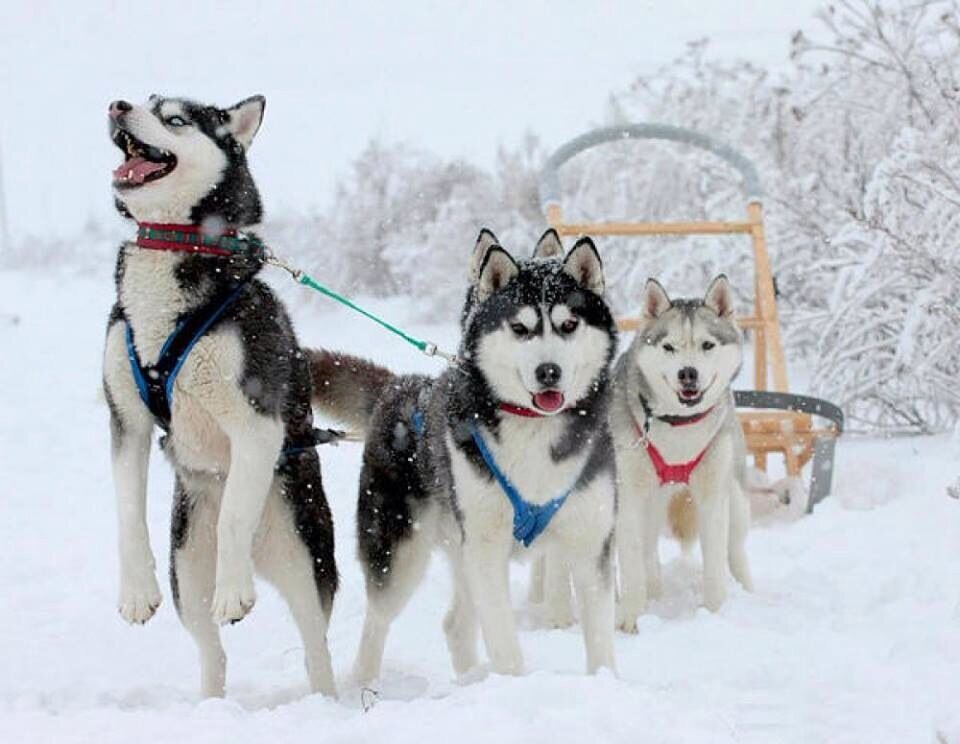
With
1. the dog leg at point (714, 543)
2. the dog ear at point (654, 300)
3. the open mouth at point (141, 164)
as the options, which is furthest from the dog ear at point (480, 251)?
the dog leg at point (714, 543)

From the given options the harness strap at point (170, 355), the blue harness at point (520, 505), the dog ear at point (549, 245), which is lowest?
the blue harness at point (520, 505)

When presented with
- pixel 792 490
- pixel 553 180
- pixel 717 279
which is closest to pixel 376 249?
pixel 553 180

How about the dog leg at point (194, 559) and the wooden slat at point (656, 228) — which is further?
the wooden slat at point (656, 228)

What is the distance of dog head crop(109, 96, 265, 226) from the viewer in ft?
8.90

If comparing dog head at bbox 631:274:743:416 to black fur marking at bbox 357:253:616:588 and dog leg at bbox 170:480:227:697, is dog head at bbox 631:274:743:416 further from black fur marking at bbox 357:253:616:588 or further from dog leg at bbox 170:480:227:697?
dog leg at bbox 170:480:227:697

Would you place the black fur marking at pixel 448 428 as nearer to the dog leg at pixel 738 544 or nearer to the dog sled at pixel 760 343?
the dog leg at pixel 738 544

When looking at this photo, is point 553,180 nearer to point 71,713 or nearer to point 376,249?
point 71,713

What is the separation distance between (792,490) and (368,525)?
327 centimetres

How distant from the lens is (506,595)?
3111 millimetres

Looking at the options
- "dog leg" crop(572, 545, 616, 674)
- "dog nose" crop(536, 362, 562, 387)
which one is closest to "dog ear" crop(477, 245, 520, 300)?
"dog nose" crop(536, 362, 562, 387)

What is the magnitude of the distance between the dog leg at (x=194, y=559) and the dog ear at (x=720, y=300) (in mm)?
2460

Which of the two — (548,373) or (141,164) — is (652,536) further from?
(141,164)

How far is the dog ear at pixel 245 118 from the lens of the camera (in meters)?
2.90

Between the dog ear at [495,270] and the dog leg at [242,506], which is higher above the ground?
the dog ear at [495,270]
